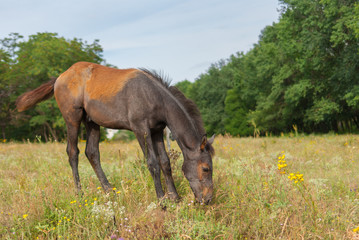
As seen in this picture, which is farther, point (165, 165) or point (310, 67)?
point (310, 67)

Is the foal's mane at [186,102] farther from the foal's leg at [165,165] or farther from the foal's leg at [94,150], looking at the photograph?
the foal's leg at [94,150]

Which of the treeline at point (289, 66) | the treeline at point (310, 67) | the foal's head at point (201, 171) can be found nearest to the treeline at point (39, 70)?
the treeline at point (289, 66)

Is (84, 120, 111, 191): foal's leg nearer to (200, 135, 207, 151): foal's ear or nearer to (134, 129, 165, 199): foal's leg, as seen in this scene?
(134, 129, 165, 199): foal's leg

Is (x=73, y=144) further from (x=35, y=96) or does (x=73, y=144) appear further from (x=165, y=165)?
(x=165, y=165)

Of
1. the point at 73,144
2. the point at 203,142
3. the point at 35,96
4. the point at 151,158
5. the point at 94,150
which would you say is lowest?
the point at 151,158

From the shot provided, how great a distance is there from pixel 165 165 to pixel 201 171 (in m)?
0.60

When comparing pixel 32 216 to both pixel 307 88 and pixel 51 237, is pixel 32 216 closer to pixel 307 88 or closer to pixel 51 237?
pixel 51 237

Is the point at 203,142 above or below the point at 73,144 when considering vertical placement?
below

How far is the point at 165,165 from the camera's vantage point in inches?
180

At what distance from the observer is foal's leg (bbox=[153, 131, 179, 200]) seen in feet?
14.8

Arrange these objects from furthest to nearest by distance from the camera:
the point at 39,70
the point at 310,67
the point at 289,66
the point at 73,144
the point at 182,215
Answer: the point at 289,66 → the point at 310,67 → the point at 39,70 → the point at 73,144 → the point at 182,215

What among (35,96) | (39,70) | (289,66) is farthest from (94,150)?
(289,66)

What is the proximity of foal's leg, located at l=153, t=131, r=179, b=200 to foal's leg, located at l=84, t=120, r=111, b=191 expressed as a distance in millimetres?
1303

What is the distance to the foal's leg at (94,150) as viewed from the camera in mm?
5449
